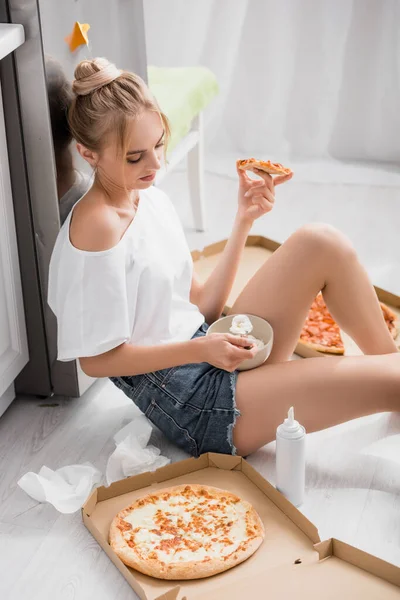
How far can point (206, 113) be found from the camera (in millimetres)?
3561

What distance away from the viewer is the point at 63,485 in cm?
177

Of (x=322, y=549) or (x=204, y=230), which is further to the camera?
(x=204, y=230)

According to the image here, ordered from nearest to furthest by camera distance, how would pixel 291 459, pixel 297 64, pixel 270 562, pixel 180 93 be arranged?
pixel 270 562 < pixel 291 459 < pixel 180 93 < pixel 297 64

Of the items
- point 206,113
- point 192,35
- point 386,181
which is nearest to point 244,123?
point 206,113

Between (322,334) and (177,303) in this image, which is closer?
(177,303)

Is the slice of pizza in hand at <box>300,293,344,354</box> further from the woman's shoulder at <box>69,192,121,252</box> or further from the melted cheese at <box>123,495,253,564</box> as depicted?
the woman's shoulder at <box>69,192,121,252</box>

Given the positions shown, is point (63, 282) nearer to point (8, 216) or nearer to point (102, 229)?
point (102, 229)

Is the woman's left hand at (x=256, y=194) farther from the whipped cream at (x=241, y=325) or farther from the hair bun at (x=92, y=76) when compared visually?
the hair bun at (x=92, y=76)

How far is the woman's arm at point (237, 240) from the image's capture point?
183cm

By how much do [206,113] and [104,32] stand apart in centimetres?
168

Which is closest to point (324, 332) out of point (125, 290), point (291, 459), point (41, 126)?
point (291, 459)

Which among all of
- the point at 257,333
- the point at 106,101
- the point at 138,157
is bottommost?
the point at 257,333

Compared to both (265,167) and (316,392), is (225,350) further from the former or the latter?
(265,167)

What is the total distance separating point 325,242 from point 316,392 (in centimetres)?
32
